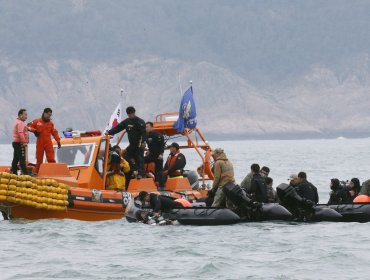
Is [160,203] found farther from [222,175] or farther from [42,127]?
[42,127]

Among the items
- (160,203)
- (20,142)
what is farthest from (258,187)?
(20,142)

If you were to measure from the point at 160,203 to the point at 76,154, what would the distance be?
276cm

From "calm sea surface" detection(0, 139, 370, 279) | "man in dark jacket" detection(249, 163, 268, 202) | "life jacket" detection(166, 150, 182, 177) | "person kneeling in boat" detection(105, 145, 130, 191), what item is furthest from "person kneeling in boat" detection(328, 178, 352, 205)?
"person kneeling in boat" detection(105, 145, 130, 191)

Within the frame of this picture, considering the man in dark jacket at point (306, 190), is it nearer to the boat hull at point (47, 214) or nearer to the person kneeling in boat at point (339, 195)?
the person kneeling in boat at point (339, 195)

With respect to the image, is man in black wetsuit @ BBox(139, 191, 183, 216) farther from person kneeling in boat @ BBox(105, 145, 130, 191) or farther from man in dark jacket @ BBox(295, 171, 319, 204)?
man in dark jacket @ BBox(295, 171, 319, 204)

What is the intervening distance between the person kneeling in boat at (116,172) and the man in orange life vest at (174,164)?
61.9 inches

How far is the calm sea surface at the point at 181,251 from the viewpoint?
1795 centimetres

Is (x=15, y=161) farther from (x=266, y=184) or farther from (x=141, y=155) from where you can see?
(x=266, y=184)

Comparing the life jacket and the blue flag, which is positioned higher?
the blue flag

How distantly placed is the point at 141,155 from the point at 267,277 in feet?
29.7

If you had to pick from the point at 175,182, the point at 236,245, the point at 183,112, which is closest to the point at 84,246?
the point at 236,245

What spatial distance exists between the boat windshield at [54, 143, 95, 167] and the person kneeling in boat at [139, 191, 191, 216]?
1868 mm

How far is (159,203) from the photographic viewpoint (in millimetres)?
23562

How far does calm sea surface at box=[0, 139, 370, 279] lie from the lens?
18.0m
